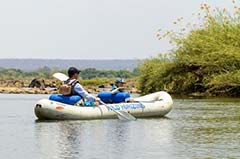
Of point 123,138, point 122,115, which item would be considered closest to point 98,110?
point 122,115

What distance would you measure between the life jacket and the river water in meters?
→ 0.88

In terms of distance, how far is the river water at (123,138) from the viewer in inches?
531

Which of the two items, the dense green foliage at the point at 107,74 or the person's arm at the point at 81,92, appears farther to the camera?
the dense green foliage at the point at 107,74

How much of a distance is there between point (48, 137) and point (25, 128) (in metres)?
2.33

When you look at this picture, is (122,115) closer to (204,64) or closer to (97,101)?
(97,101)

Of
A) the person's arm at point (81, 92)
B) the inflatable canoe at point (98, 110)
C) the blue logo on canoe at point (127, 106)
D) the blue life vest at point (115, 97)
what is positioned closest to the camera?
the inflatable canoe at point (98, 110)

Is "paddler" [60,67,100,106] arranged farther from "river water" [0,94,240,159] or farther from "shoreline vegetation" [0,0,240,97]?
"shoreline vegetation" [0,0,240,97]

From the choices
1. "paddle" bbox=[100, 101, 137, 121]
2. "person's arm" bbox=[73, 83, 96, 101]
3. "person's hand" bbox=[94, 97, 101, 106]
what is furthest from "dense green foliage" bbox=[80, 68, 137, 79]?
"person's arm" bbox=[73, 83, 96, 101]

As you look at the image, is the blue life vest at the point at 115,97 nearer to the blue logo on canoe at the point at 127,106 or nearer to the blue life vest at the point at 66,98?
the blue logo on canoe at the point at 127,106

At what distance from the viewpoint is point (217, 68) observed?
127 ft

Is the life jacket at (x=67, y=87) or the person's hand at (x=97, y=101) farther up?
the life jacket at (x=67, y=87)

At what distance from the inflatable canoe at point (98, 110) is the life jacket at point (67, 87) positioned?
0.36 meters

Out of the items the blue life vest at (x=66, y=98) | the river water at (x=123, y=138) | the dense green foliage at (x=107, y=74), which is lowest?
the river water at (x=123, y=138)

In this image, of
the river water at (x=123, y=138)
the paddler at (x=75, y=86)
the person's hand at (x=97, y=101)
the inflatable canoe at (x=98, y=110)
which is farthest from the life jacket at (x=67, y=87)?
the river water at (x=123, y=138)
